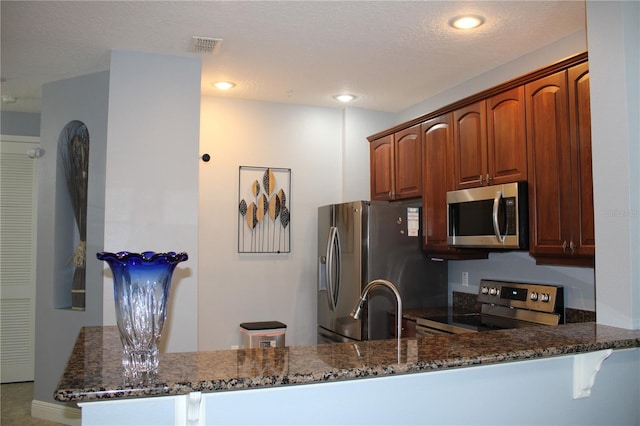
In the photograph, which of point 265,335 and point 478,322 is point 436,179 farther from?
point 265,335

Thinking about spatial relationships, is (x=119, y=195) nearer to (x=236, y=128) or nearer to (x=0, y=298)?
(x=236, y=128)

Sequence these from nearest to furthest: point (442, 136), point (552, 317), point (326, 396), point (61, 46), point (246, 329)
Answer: point (326, 396)
point (552, 317)
point (61, 46)
point (442, 136)
point (246, 329)

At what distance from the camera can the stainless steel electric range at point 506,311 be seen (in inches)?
121

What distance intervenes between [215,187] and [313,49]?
5.61 feet

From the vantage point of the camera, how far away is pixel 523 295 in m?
3.28

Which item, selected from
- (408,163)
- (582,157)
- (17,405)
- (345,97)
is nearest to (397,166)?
(408,163)

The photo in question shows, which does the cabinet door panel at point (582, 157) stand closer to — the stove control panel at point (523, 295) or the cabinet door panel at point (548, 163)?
the cabinet door panel at point (548, 163)

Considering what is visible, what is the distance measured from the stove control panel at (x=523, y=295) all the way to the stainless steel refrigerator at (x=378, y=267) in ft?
1.56

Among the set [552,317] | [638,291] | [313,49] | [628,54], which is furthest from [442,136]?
[638,291]

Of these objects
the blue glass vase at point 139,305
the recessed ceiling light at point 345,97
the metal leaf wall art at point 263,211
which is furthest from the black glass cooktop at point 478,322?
the blue glass vase at point 139,305

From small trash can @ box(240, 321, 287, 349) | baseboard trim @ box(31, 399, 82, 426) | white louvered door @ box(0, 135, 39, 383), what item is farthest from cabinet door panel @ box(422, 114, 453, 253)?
white louvered door @ box(0, 135, 39, 383)

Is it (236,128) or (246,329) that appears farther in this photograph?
(236,128)

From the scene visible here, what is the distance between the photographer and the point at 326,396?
138 centimetres

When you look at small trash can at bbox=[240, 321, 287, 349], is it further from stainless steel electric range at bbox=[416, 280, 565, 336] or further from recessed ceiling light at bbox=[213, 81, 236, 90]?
recessed ceiling light at bbox=[213, 81, 236, 90]
